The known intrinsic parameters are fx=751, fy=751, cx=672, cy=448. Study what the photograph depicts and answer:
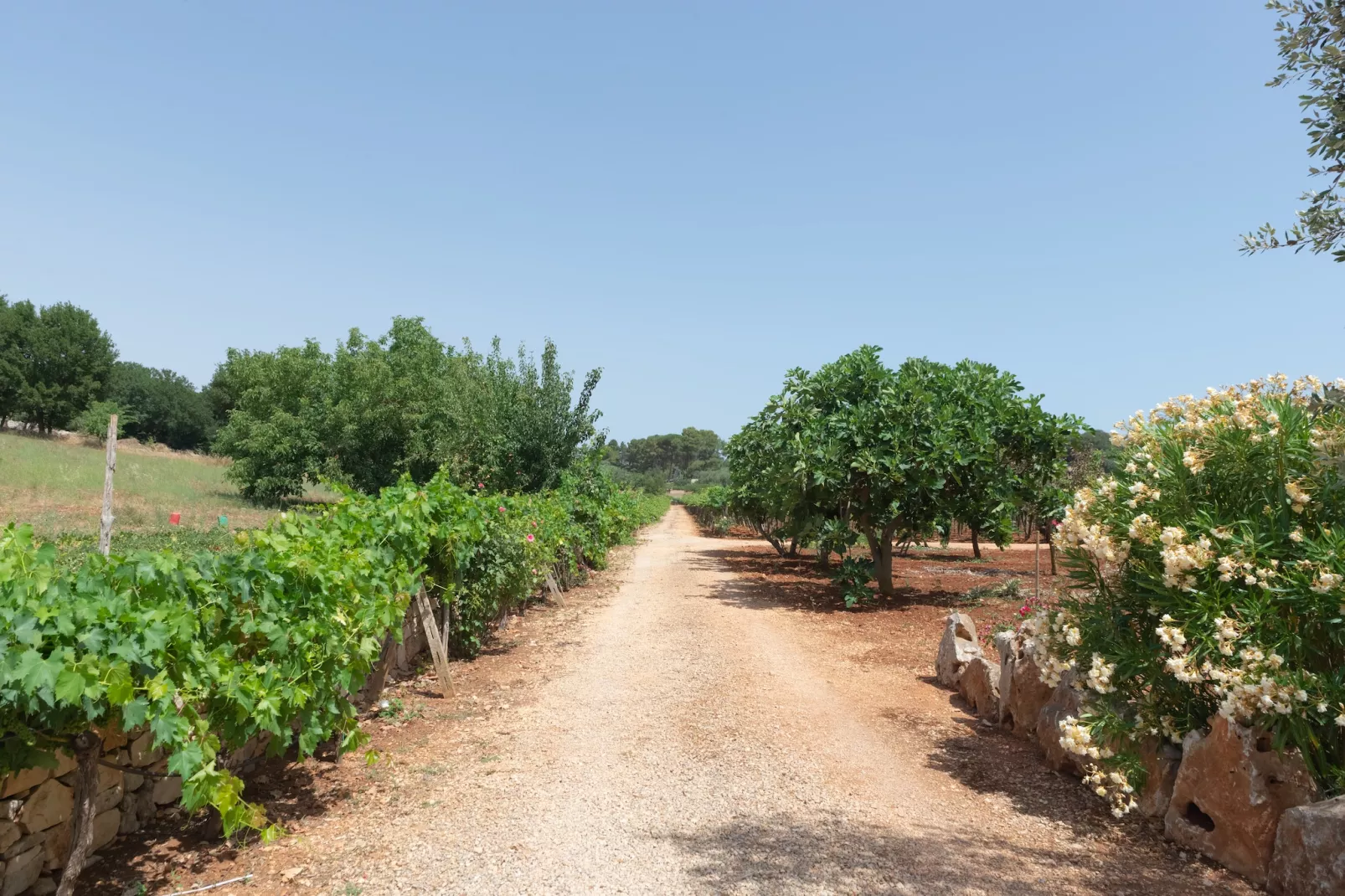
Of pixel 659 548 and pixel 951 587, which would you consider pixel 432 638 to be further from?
pixel 659 548

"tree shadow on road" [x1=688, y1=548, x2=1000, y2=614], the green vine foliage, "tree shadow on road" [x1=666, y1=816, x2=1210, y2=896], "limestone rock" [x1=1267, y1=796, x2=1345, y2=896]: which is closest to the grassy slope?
the green vine foliage

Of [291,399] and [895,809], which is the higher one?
[291,399]

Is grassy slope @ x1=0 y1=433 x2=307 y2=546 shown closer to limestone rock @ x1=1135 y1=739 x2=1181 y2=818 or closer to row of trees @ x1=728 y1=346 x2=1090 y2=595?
row of trees @ x1=728 y1=346 x2=1090 y2=595

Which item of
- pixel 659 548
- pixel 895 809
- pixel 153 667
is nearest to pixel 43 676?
pixel 153 667

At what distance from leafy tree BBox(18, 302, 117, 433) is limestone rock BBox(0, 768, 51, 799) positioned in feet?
186

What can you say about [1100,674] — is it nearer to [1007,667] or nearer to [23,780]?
[1007,667]

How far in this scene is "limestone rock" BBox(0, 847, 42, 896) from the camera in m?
3.02

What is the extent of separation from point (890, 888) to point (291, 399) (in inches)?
1490

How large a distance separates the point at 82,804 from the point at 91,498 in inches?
723

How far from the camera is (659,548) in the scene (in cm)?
2436

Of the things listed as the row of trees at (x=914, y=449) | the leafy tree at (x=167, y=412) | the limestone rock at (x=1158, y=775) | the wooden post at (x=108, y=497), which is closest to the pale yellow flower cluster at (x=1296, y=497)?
the limestone rock at (x=1158, y=775)

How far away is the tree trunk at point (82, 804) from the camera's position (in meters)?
3.02

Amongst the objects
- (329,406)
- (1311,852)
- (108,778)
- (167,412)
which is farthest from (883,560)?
(167,412)

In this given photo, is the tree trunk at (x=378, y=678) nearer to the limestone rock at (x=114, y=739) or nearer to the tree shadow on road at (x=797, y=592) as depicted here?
the limestone rock at (x=114, y=739)
